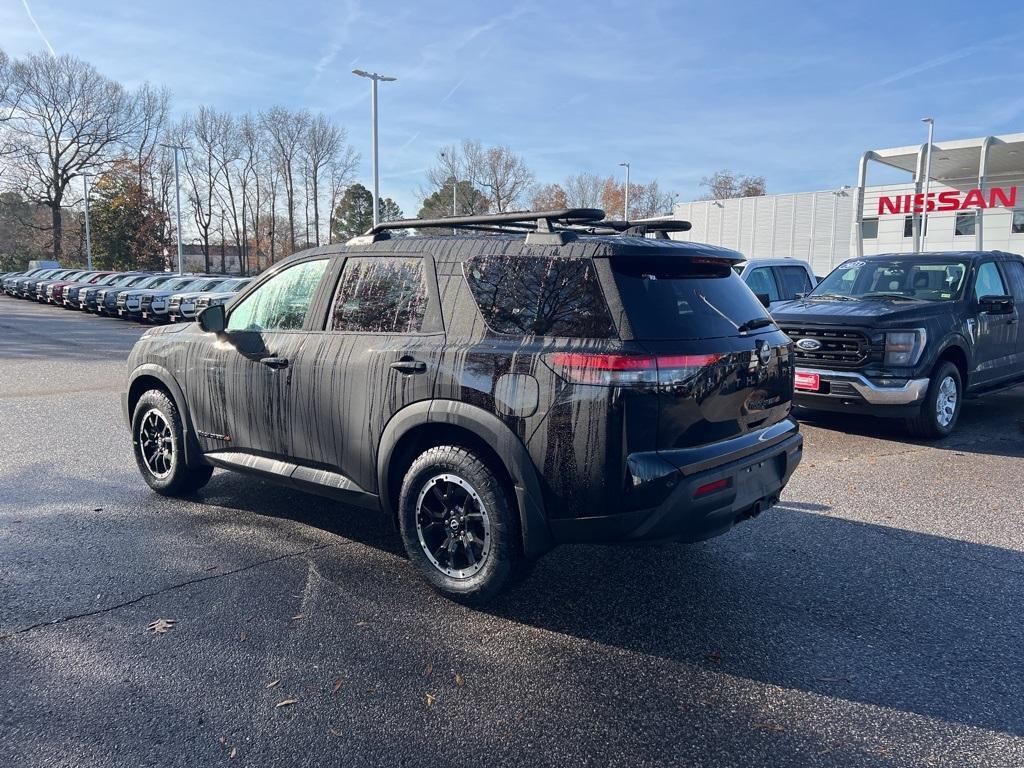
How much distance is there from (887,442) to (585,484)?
557 centimetres

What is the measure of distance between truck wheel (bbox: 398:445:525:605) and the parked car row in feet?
54.1

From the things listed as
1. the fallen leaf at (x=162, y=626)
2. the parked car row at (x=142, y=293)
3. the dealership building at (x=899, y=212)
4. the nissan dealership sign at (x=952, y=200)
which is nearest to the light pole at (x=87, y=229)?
the parked car row at (x=142, y=293)

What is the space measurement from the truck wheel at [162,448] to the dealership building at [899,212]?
58.0 ft

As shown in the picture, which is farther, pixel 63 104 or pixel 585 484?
pixel 63 104

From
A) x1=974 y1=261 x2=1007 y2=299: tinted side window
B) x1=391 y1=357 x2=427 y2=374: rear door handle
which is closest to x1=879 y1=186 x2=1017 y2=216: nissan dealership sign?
x1=974 y1=261 x2=1007 y2=299: tinted side window

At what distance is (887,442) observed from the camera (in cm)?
779

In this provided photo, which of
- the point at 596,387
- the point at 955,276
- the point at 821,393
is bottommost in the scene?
the point at 821,393

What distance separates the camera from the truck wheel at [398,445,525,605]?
3.63 meters

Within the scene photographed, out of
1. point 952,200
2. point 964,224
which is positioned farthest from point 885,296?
point 964,224

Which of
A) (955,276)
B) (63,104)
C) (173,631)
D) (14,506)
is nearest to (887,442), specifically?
(955,276)

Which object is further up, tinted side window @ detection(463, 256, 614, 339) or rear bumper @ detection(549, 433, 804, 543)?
tinted side window @ detection(463, 256, 614, 339)

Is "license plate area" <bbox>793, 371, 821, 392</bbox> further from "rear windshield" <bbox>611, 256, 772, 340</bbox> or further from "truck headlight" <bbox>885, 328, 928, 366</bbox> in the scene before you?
"rear windshield" <bbox>611, 256, 772, 340</bbox>

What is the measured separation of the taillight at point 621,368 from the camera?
3.32 meters

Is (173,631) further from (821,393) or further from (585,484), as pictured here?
(821,393)
